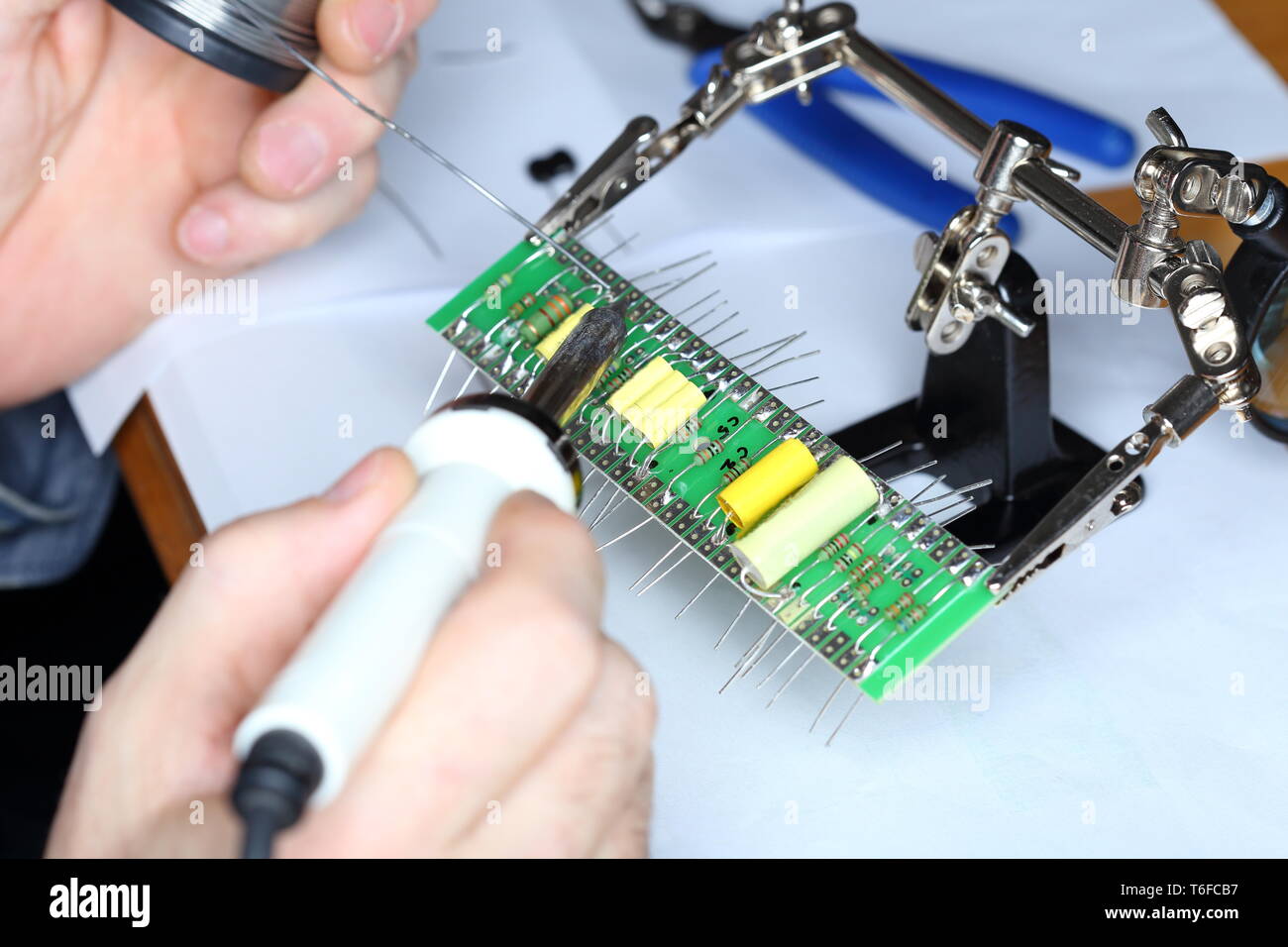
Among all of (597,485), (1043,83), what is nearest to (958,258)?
(597,485)

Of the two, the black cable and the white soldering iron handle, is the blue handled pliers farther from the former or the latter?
the black cable

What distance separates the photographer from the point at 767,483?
79 centimetres

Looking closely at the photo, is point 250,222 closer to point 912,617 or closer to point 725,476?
point 725,476

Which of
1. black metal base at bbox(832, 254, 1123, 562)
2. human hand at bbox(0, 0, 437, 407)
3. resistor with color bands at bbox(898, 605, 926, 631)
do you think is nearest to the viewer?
resistor with color bands at bbox(898, 605, 926, 631)

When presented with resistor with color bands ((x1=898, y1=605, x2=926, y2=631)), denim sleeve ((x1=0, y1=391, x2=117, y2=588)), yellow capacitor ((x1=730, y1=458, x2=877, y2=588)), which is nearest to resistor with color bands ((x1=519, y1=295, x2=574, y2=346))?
yellow capacitor ((x1=730, y1=458, x2=877, y2=588))

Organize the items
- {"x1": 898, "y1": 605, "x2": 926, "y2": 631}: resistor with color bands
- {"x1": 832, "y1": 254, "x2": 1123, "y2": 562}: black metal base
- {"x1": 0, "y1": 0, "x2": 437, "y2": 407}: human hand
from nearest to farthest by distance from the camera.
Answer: {"x1": 898, "y1": 605, "x2": 926, "y2": 631}: resistor with color bands < {"x1": 832, "y1": 254, "x2": 1123, "y2": 562}: black metal base < {"x1": 0, "y1": 0, "x2": 437, "y2": 407}: human hand

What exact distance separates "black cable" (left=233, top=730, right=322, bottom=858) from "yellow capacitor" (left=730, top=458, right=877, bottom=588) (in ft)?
1.16

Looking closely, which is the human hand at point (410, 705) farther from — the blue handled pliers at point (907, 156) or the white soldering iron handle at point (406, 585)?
the blue handled pliers at point (907, 156)

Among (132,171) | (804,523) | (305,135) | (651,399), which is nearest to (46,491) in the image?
(132,171)

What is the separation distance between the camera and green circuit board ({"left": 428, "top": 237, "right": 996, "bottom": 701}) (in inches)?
29.4

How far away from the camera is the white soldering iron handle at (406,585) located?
48 cm

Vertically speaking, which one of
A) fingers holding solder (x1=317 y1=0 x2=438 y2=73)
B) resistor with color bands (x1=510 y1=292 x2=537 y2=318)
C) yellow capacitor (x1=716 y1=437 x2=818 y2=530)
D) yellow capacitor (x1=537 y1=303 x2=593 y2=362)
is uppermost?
fingers holding solder (x1=317 y1=0 x2=438 y2=73)

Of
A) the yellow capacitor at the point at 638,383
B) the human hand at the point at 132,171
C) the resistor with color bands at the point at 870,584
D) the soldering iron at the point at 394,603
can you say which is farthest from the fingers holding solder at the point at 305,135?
the resistor with color bands at the point at 870,584

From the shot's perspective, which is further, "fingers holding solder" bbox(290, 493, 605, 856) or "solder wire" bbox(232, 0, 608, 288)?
"solder wire" bbox(232, 0, 608, 288)
